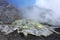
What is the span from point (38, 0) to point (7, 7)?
59cm

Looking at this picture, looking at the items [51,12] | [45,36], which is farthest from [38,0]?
[45,36]

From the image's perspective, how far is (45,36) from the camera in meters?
2.37

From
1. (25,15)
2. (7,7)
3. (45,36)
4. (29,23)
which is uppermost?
(7,7)

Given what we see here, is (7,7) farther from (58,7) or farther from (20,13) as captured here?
(58,7)

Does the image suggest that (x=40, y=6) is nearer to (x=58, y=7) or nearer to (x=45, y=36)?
(x=58, y=7)

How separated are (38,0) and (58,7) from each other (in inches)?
14.4

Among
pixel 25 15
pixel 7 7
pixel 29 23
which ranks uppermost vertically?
pixel 7 7

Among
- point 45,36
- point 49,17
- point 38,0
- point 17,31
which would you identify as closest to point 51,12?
point 49,17

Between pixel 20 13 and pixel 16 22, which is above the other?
pixel 20 13

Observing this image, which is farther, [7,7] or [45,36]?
[7,7]

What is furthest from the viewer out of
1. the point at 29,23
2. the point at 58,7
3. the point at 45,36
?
the point at 58,7

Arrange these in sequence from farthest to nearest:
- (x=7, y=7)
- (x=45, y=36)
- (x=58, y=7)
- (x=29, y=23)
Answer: (x=7, y=7) < (x=58, y=7) < (x=29, y=23) < (x=45, y=36)

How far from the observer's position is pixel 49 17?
106 inches

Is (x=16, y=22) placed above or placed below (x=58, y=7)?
below
